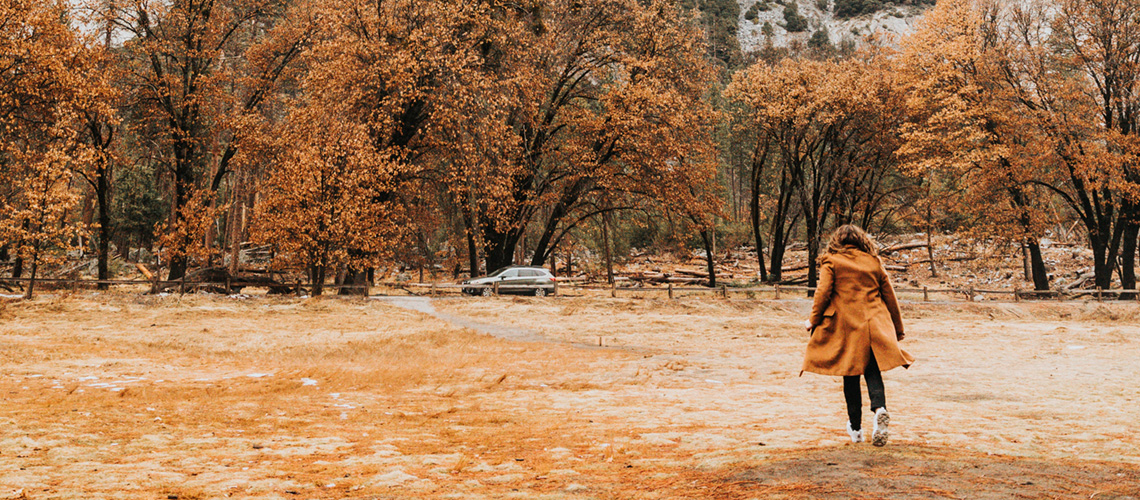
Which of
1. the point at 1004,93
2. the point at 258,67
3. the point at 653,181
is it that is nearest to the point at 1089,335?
the point at 1004,93

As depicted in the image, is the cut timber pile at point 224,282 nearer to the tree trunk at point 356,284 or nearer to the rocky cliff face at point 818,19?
the tree trunk at point 356,284

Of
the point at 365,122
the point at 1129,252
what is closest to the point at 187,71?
the point at 365,122

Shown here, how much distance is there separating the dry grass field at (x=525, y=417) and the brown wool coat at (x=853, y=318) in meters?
0.67

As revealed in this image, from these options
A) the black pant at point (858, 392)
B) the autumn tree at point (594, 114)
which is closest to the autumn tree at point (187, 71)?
the autumn tree at point (594, 114)

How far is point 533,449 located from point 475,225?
23.3 m

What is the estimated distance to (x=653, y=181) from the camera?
98.3 ft

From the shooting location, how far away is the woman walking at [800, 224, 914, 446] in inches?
220

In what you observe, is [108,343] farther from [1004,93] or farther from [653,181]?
[1004,93]

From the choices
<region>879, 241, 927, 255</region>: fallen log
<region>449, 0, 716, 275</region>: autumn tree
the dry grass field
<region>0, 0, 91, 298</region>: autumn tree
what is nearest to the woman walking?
the dry grass field

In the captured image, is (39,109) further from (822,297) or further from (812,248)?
(812,248)

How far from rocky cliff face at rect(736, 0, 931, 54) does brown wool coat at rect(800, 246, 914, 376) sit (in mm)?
164325

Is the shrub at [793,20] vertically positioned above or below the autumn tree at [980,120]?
above

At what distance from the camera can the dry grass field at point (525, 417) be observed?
432 cm

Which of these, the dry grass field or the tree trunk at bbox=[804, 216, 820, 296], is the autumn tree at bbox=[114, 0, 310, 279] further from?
the tree trunk at bbox=[804, 216, 820, 296]
